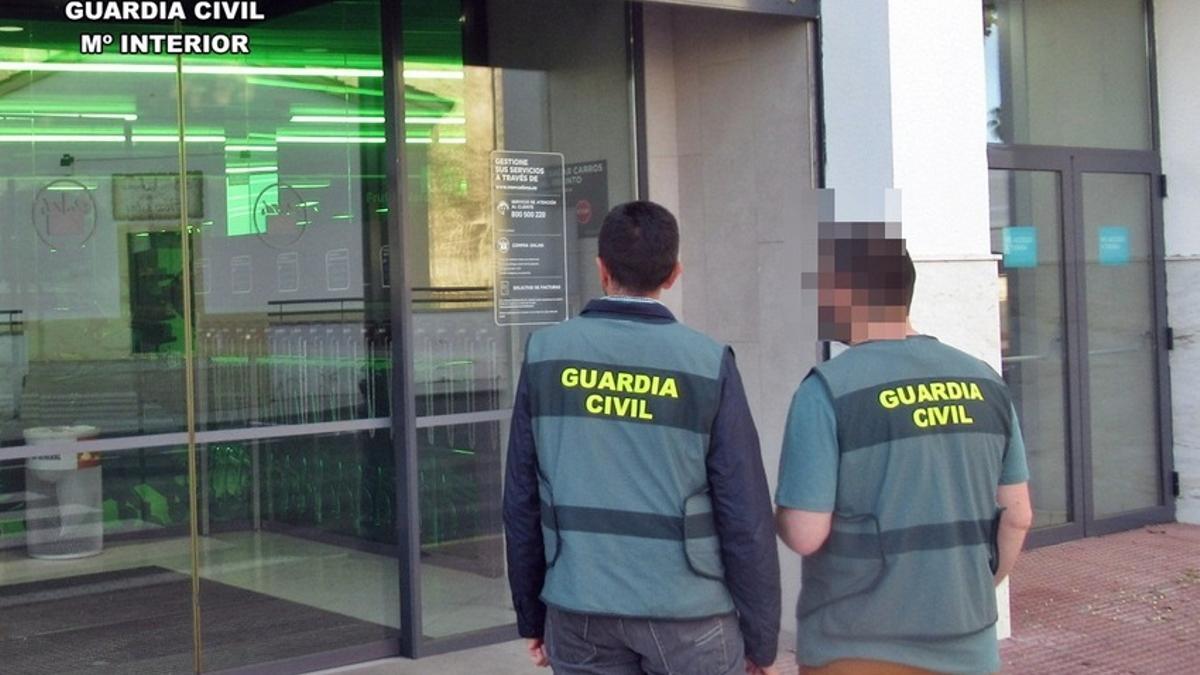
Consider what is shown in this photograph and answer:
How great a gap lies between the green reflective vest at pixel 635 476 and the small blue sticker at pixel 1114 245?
7620 millimetres

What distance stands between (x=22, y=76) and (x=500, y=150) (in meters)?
2.29

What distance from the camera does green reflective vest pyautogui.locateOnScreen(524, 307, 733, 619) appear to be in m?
3.40

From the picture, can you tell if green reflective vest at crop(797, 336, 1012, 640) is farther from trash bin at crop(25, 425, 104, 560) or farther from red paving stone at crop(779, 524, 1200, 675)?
trash bin at crop(25, 425, 104, 560)

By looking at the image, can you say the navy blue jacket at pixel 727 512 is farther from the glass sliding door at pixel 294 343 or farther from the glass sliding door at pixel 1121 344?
the glass sliding door at pixel 1121 344

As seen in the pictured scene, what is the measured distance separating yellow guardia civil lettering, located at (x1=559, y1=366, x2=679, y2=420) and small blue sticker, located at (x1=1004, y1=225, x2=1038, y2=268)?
22.4 ft

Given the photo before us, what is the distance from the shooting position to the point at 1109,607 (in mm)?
8172

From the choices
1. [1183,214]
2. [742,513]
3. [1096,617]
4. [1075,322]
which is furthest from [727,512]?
[1183,214]

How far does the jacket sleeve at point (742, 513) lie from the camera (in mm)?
3416

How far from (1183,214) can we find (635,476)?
27.1 ft

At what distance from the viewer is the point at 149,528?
6.64m

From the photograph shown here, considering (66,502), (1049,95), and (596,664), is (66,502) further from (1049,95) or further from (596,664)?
(1049,95)

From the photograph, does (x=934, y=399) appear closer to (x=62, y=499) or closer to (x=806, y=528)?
(x=806, y=528)

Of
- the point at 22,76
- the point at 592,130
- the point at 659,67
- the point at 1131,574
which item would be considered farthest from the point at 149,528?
the point at 1131,574

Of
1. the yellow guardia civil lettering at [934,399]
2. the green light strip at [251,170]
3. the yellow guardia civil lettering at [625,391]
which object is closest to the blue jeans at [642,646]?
the yellow guardia civil lettering at [625,391]
